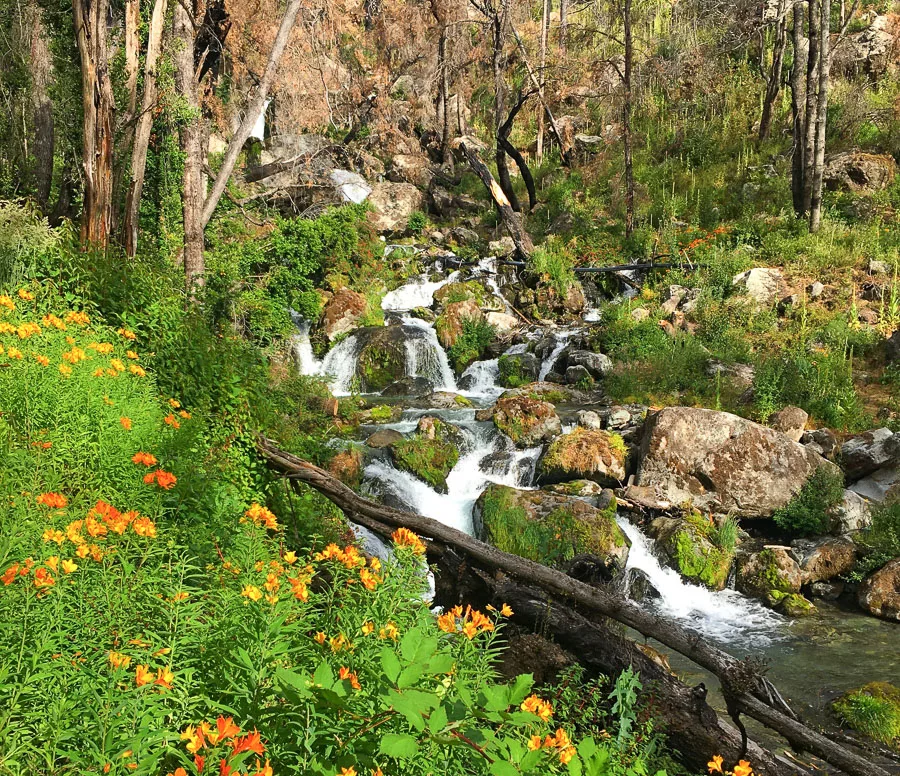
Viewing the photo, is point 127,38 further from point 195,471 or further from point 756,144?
point 756,144

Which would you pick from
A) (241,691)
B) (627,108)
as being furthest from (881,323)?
(241,691)

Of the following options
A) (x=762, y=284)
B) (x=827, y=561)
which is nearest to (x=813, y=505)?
(x=827, y=561)

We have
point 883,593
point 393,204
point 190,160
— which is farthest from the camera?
point 393,204

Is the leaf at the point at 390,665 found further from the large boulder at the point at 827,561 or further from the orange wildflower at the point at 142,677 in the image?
the large boulder at the point at 827,561

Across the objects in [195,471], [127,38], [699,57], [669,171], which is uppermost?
[699,57]

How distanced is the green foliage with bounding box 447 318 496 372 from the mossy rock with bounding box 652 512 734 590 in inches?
253

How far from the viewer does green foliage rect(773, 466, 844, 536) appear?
25.7 ft

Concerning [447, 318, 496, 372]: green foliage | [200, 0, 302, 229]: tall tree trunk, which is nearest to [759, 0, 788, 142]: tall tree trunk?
[447, 318, 496, 372]: green foliage

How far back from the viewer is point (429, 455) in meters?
8.88

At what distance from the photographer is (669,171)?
18.9 m

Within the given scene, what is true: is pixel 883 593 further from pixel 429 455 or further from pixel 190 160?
pixel 190 160

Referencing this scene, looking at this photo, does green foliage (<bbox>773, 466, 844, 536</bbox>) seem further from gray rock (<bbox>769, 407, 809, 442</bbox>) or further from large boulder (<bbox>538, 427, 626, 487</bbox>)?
large boulder (<bbox>538, 427, 626, 487</bbox>)

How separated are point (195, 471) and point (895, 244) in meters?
14.3

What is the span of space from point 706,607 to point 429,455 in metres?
3.83
